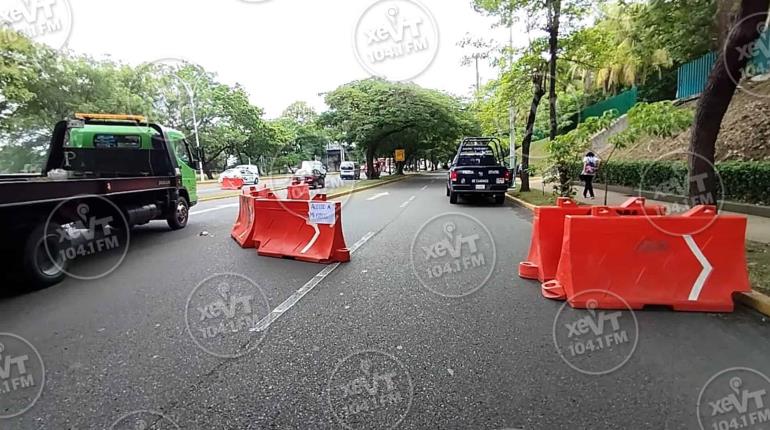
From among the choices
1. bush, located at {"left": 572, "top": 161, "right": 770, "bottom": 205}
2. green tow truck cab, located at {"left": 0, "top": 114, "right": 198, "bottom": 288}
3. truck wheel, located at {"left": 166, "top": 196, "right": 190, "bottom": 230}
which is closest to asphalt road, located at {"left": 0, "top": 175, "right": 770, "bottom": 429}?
green tow truck cab, located at {"left": 0, "top": 114, "right": 198, "bottom": 288}

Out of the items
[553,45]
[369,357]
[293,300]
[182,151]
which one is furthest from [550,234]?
[553,45]

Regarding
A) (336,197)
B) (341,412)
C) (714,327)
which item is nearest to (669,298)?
(714,327)

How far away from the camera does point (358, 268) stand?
6.29 metres

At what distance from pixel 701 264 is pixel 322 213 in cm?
480

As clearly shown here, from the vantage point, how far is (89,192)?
668 cm

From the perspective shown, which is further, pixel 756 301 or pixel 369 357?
pixel 756 301

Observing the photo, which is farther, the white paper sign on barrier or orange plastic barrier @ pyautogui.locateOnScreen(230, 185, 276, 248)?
orange plastic barrier @ pyautogui.locateOnScreen(230, 185, 276, 248)

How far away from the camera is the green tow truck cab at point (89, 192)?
5516 millimetres

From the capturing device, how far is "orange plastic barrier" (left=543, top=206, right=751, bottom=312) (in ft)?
14.3

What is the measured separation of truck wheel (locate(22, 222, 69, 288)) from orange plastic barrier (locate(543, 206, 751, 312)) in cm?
651

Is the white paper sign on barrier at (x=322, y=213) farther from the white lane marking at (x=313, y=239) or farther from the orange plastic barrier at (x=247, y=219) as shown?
the orange plastic barrier at (x=247, y=219)

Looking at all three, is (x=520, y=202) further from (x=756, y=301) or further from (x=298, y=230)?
(x=756, y=301)

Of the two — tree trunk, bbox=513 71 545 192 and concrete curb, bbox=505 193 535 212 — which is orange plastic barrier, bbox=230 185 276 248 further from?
tree trunk, bbox=513 71 545 192

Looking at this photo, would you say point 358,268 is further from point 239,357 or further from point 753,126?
point 753,126
